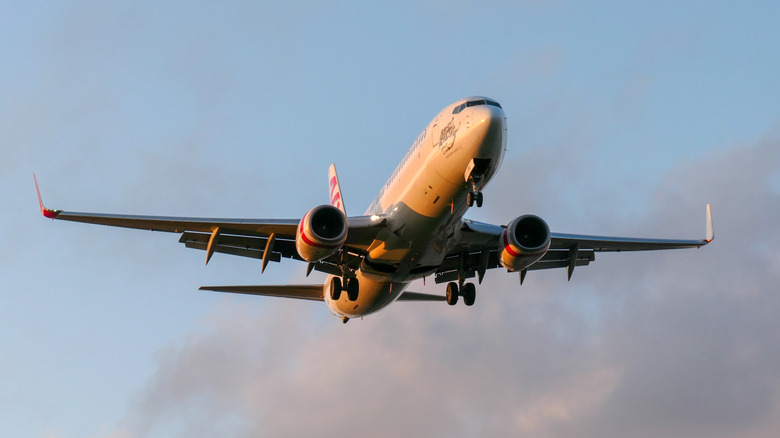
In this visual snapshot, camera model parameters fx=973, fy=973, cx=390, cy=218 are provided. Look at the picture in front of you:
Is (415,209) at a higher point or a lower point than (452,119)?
lower

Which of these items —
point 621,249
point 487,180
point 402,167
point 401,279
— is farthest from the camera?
point 621,249

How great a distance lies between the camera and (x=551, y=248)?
36.3 m

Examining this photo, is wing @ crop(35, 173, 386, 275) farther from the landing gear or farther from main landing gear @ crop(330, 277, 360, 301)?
the landing gear

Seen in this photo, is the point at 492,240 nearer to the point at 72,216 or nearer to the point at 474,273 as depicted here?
the point at 474,273

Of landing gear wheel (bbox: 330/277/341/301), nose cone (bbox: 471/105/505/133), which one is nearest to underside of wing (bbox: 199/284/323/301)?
landing gear wheel (bbox: 330/277/341/301)

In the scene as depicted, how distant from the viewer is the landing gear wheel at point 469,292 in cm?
3534

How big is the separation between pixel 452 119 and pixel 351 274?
7.91 metres

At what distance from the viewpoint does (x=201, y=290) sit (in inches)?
1315

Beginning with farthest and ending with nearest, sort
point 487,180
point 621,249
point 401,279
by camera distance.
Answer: point 621,249
point 401,279
point 487,180

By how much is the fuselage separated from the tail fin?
7.84 m

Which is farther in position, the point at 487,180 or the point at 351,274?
the point at 351,274

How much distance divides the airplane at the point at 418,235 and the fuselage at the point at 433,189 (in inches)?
1.3

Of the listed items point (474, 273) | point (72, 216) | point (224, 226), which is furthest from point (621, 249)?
point (72, 216)

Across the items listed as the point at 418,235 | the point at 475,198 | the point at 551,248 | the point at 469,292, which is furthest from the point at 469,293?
the point at 475,198
